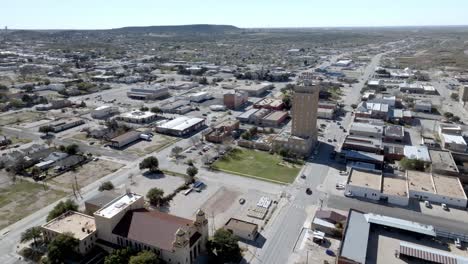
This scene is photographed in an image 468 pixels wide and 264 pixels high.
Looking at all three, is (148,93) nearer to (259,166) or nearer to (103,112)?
(103,112)

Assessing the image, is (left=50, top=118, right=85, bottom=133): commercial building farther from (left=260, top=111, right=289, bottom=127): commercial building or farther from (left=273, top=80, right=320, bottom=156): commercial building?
(left=273, top=80, right=320, bottom=156): commercial building

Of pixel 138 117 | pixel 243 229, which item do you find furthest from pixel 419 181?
pixel 138 117

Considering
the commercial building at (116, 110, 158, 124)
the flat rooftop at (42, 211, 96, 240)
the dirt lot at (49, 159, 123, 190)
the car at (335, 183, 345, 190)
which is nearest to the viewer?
the flat rooftop at (42, 211, 96, 240)

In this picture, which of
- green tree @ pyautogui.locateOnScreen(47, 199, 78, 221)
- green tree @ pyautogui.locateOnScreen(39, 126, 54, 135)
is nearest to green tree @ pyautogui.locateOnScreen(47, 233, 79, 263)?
green tree @ pyautogui.locateOnScreen(47, 199, 78, 221)

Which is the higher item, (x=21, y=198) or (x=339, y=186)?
(x=21, y=198)

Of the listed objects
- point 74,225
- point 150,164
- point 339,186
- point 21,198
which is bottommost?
point 339,186

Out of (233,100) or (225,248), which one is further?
(233,100)

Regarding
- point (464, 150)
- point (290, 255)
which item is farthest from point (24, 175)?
point (464, 150)
